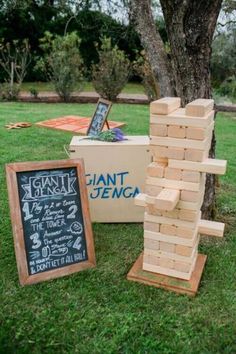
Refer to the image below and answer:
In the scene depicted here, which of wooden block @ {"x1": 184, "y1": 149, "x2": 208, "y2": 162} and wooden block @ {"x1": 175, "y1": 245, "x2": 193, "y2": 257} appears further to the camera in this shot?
wooden block @ {"x1": 175, "y1": 245, "x2": 193, "y2": 257}

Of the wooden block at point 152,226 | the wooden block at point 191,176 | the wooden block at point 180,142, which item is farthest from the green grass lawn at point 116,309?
the wooden block at point 180,142

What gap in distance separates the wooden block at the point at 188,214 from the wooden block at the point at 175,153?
254mm

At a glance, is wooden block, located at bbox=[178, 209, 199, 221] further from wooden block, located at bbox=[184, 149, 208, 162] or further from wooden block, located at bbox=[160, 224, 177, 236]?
wooden block, located at bbox=[184, 149, 208, 162]

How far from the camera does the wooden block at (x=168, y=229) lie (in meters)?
1.80

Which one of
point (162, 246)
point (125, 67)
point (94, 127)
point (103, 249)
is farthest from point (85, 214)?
point (125, 67)

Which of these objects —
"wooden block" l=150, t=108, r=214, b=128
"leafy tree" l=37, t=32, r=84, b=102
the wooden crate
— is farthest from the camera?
"leafy tree" l=37, t=32, r=84, b=102

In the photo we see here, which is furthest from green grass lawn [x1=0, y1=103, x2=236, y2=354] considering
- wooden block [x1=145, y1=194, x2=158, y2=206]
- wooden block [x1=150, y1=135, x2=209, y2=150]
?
wooden block [x1=150, y1=135, x2=209, y2=150]

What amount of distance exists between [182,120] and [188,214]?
0.44 m

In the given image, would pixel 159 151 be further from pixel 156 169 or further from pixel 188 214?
pixel 188 214

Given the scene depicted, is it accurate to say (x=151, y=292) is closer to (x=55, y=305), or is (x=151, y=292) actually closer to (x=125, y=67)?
(x=55, y=305)

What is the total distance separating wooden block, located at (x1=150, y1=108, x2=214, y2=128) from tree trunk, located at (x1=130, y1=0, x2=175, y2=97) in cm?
111

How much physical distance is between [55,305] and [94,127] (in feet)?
5.93

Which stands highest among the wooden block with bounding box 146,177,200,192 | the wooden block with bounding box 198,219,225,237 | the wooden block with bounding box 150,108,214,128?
the wooden block with bounding box 150,108,214,128

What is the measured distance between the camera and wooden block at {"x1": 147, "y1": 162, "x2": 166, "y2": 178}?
1.76m
